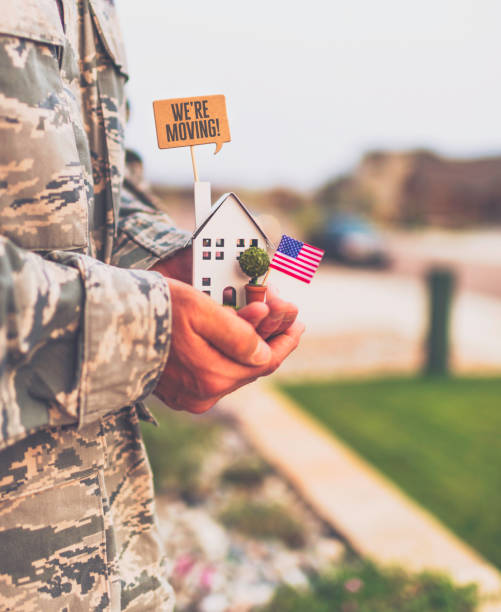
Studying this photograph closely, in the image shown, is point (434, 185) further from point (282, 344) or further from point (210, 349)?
point (210, 349)

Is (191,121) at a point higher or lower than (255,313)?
higher

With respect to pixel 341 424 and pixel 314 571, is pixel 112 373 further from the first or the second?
pixel 341 424

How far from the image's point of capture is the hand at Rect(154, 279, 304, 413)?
99 cm

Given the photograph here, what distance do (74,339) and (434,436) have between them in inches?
152

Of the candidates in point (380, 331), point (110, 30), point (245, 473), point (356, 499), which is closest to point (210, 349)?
point (110, 30)

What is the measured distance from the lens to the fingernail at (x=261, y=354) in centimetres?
102

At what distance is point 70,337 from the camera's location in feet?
3.07

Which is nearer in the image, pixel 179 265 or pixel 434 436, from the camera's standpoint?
pixel 179 265

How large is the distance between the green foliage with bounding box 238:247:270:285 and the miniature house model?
0.03m

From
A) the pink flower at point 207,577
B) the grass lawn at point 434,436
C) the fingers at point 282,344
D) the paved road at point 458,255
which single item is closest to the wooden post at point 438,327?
the grass lawn at point 434,436

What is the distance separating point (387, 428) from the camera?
14.8 feet

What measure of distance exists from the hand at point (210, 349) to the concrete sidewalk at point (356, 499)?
196 centimetres

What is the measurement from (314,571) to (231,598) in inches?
16.9

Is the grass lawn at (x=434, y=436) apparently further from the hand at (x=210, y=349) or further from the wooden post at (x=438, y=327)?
the hand at (x=210, y=349)
